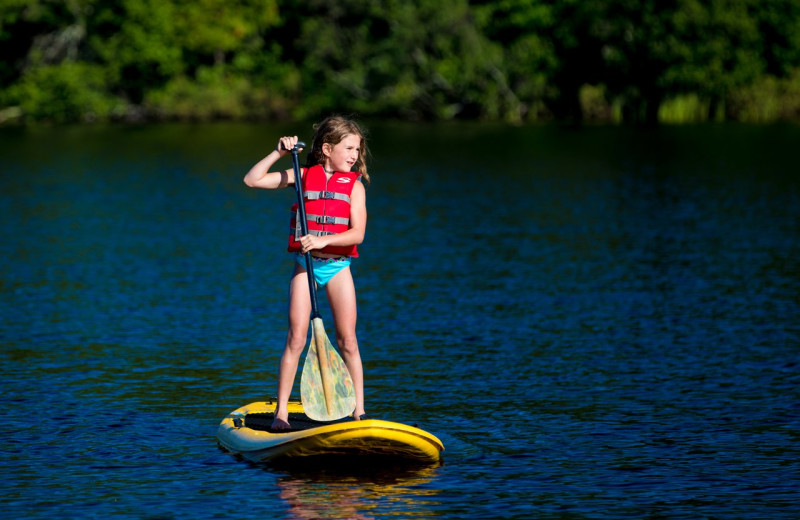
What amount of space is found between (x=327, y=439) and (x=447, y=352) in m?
4.68

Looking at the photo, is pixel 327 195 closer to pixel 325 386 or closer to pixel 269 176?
pixel 269 176

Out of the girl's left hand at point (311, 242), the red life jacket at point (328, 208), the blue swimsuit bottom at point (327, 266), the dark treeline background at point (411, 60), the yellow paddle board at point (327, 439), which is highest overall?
the dark treeline background at point (411, 60)

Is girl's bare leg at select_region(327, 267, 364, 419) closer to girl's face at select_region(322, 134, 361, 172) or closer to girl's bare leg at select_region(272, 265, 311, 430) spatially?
A: girl's bare leg at select_region(272, 265, 311, 430)

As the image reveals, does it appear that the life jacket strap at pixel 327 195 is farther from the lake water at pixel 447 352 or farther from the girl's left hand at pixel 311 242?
the lake water at pixel 447 352

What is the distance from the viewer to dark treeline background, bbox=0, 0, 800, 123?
7488cm

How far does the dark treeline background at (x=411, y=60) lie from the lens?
7488 centimetres

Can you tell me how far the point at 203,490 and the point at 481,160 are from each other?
37.6m

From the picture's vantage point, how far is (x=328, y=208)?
9.36 m

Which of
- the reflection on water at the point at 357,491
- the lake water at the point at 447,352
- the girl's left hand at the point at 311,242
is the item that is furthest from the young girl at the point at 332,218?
the lake water at the point at 447,352

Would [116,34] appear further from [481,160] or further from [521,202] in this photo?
[521,202]

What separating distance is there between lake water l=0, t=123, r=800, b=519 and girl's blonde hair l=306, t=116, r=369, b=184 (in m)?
2.01

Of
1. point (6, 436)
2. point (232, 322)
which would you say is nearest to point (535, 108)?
point (232, 322)

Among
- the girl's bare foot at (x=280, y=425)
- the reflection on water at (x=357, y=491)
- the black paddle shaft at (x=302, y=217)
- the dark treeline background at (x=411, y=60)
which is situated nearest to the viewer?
the reflection on water at (x=357, y=491)

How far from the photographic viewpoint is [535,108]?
8012 centimetres
